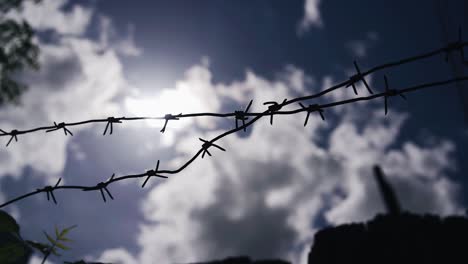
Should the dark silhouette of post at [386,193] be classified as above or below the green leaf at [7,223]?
above

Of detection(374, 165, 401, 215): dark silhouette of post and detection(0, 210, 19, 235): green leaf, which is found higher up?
detection(374, 165, 401, 215): dark silhouette of post

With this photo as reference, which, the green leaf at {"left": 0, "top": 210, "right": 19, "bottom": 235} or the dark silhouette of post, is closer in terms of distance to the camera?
the green leaf at {"left": 0, "top": 210, "right": 19, "bottom": 235}

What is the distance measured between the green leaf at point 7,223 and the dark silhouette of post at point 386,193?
1134cm

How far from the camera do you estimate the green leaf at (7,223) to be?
4.06ft

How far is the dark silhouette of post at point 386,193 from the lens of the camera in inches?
435

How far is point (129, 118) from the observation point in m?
1.82

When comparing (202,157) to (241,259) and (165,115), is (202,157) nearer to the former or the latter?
(165,115)

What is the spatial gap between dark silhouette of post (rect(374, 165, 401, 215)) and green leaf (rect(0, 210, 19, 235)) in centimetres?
1134

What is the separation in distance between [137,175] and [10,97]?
46.8ft

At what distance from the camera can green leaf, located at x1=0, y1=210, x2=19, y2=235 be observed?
124 centimetres

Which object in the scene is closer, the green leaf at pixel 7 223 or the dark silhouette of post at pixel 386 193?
the green leaf at pixel 7 223

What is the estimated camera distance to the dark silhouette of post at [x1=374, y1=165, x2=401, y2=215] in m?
11.0

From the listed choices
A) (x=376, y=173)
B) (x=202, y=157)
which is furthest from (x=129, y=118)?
(x=376, y=173)

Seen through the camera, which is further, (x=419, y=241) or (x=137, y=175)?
(x=419, y=241)
